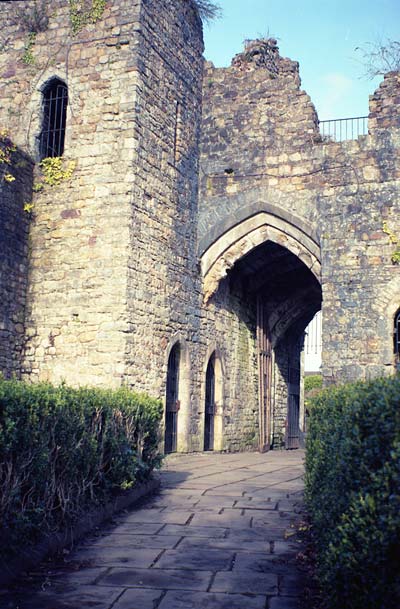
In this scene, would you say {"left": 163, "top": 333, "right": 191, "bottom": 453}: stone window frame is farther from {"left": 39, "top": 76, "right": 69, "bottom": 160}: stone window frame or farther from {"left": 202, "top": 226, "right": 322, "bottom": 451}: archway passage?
{"left": 39, "top": 76, "right": 69, "bottom": 160}: stone window frame

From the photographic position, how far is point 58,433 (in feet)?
15.5

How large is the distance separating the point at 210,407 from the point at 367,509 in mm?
9932

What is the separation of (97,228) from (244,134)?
3.97 m

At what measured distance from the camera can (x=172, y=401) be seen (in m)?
11.1

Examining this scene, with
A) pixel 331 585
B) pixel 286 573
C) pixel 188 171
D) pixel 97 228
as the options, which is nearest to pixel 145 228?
pixel 97 228

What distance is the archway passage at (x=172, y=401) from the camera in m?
11.0

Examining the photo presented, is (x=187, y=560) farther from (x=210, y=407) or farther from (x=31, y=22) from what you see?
(x=31, y=22)

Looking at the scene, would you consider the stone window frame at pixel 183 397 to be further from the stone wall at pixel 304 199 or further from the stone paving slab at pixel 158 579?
the stone paving slab at pixel 158 579

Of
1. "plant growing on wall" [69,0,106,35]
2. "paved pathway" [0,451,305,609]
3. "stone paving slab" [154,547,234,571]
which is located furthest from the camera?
"plant growing on wall" [69,0,106,35]

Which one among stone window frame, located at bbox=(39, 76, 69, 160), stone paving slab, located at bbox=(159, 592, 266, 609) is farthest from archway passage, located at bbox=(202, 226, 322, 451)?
stone paving slab, located at bbox=(159, 592, 266, 609)

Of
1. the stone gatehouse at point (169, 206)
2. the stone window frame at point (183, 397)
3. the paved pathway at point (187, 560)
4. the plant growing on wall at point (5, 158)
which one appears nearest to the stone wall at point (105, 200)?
the stone gatehouse at point (169, 206)

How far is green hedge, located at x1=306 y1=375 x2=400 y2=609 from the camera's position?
2635 millimetres

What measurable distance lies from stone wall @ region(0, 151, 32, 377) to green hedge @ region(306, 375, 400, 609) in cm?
Result: 689

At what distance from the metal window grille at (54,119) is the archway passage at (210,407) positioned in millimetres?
4804
